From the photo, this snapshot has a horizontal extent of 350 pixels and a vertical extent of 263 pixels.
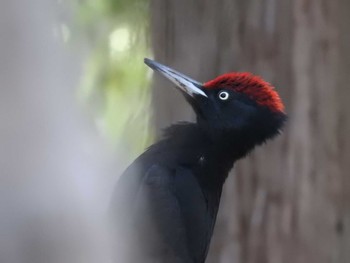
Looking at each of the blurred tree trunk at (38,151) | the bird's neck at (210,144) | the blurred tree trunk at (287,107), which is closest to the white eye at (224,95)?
the bird's neck at (210,144)

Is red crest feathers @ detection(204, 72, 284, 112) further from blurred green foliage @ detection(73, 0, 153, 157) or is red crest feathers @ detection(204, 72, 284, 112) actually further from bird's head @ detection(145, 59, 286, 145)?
blurred green foliage @ detection(73, 0, 153, 157)

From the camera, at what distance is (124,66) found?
4.08m

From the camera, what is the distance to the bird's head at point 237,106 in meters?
2.95

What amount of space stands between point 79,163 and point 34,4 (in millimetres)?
151

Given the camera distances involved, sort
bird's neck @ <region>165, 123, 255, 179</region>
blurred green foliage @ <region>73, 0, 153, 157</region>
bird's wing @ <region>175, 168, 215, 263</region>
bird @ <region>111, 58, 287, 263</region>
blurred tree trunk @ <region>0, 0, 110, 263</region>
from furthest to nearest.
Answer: blurred green foliage @ <region>73, 0, 153, 157</region>, bird's neck @ <region>165, 123, 255, 179</region>, bird's wing @ <region>175, 168, 215, 263</region>, bird @ <region>111, 58, 287, 263</region>, blurred tree trunk @ <region>0, 0, 110, 263</region>

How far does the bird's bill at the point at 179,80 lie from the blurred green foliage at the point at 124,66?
0.93ft

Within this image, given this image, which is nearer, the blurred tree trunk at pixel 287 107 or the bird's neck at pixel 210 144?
the bird's neck at pixel 210 144

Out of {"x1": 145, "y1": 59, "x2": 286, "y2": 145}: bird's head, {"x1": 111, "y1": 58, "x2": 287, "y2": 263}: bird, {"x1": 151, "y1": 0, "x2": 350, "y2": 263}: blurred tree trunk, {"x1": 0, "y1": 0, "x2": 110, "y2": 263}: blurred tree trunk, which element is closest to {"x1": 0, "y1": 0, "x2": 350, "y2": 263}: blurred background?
{"x1": 151, "y1": 0, "x2": 350, "y2": 263}: blurred tree trunk

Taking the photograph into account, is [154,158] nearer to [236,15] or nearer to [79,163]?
[236,15]

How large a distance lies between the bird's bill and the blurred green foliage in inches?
11.2

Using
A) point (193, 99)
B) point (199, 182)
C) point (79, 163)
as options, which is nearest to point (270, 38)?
point (193, 99)

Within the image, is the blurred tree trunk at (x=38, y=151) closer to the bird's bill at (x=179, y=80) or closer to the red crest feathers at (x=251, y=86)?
the bird's bill at (x=179, y=80)

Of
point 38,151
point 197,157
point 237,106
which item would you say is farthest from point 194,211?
point 38,151

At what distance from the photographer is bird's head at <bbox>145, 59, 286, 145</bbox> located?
9.68 ft
